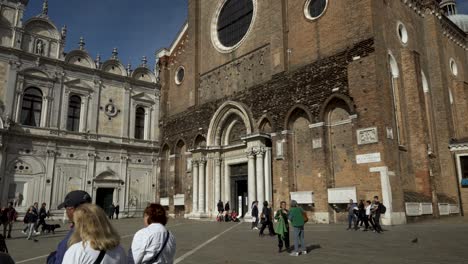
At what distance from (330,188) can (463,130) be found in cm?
1218

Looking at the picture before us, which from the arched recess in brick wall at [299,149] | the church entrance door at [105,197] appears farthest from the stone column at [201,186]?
the church entrance door at [105,197]

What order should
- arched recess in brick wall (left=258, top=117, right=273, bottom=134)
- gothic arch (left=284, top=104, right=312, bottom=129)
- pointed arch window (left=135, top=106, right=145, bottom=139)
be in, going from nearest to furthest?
1. gothic arch (left=284, top=104, right=312, bottom=129)
2. arched recess in brick wall (left=258, top=117, right=273, bottom=134)
3. pointed arch window (left=135, top=106, right=145, bottom=139)

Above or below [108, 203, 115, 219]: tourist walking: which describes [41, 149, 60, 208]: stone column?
above

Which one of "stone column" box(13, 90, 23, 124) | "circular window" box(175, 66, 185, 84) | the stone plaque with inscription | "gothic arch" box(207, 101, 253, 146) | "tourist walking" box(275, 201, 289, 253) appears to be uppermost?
"circular window" box(175, 66, 185, 84)

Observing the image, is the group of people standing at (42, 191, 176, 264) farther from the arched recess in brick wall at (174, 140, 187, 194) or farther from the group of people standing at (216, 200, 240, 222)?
the arched recess in brick wall at (174, 140, 187, 194)

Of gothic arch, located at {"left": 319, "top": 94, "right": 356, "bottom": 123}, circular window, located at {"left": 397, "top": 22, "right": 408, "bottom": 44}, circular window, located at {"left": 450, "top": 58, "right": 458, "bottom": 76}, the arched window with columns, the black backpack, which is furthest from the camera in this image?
circular window, located at {"left": 450, "top": 58, "right": 458, "bottom": 76}

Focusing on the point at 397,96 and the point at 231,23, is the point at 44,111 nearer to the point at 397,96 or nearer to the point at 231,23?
the point at 231,23

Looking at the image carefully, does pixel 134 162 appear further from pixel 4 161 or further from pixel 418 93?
pixel 418 93

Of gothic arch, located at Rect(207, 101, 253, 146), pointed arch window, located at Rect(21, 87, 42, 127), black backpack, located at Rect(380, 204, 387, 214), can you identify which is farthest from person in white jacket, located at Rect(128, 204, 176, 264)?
pointed arch window, located at Rect(21, 87, 42, 127)

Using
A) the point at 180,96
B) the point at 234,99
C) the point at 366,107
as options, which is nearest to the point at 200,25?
the point at 180,96

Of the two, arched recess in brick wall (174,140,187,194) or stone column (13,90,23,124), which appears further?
arched recess in brick wall (174,140,187,194)

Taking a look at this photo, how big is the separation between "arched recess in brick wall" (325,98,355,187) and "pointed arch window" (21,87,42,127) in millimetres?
20108

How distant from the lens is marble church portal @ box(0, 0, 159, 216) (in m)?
24.0

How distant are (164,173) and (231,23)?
11.7 m
